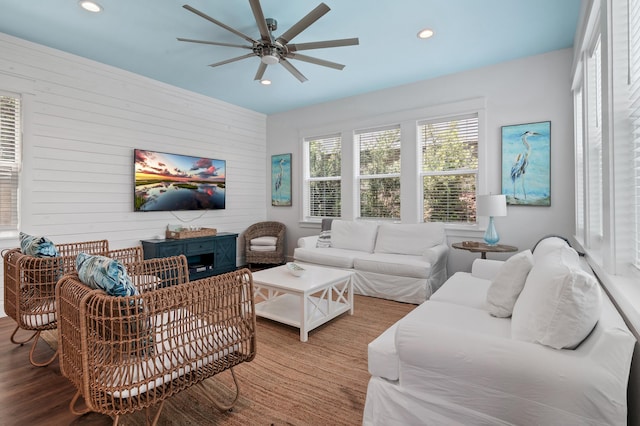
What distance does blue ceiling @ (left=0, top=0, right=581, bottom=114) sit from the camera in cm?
272

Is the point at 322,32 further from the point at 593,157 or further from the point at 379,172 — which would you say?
the point at 593,157

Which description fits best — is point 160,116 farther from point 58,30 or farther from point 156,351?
point 156,351

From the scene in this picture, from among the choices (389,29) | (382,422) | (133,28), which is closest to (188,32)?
(133,28)

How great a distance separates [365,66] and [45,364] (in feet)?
13.8

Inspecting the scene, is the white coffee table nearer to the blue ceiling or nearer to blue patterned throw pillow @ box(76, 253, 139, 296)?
blue patterned throw pillow @ box(76, 253, 139, 296)

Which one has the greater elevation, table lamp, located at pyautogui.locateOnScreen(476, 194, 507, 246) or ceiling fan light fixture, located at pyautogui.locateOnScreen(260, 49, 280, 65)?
ceiling fan light fixture, located at pyautogui.locateOnScreen(260, 49, 280, 65)

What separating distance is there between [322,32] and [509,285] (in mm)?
2793

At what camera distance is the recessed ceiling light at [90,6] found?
8.64 feet

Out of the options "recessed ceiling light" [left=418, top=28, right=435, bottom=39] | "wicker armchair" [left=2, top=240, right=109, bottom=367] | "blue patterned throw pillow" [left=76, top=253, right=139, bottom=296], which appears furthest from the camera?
"recessed ceiling light" [left=418, top=28, right=435, bottom=39]

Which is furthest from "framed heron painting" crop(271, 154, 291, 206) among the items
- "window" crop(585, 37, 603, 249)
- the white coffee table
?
"window" crop(585, 37, 603, 249)

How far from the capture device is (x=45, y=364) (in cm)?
224

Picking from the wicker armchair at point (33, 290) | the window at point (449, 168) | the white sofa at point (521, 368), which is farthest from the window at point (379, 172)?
the wicker armchair at point (33, 290)

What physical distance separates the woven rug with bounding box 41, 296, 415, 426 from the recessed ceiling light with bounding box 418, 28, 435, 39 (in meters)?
2.90

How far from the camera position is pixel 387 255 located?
411 cm
